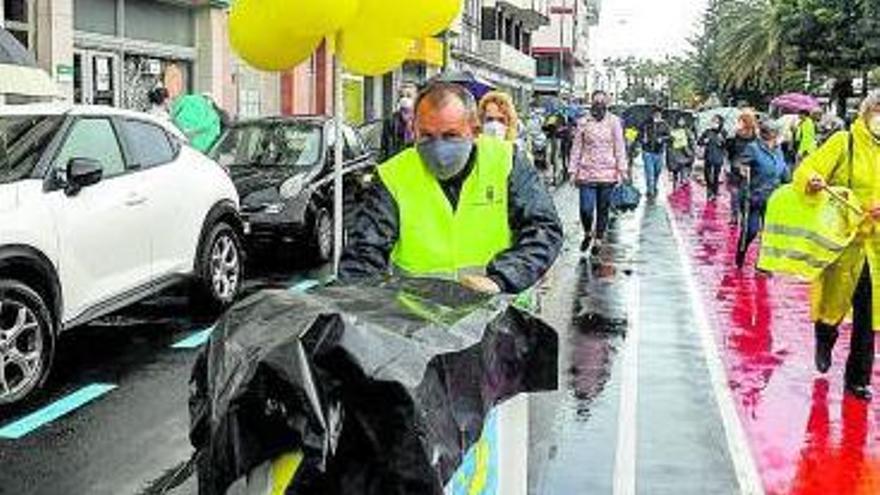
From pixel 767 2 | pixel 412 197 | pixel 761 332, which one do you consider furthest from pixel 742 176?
pixel 767 2

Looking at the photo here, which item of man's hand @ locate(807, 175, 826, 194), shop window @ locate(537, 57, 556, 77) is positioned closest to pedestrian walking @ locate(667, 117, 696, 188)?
man's hand @ locate(807, 175, 826, 194)

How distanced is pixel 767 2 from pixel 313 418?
59318mm

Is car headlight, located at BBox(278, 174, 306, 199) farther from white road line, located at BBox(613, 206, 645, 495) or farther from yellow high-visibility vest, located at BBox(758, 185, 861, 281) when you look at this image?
yellow high-visibility vest, located at BBox(758, 185, 861, 281)

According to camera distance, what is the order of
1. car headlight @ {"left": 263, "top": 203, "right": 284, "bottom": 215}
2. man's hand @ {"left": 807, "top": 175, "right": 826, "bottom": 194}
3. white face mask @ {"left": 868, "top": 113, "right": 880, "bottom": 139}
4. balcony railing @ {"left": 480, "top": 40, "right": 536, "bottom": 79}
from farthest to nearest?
balcony railing @ {"left": 480, "top": 40, "right": 536, "bottom": 79} → car headlight @ {"left": 263, "top": 203, "right": 284, "bottom": 215} → man's hand @ {"left": 807, "top": 175, "right": 826, "bottom": 194} → white face mask @ {"left": 868, "top": 113, "right": 880, "bottom": 139}

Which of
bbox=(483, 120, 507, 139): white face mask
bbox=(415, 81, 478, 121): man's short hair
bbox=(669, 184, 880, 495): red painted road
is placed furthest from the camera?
bbox=(483, 120, 507, 139): white face mask

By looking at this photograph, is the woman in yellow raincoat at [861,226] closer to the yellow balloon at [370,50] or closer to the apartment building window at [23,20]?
the yellow balloon at [370,50]

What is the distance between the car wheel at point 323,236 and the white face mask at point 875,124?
23.3 ft

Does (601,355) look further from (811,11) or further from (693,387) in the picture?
(811,11)

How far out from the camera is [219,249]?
10141 millimetres

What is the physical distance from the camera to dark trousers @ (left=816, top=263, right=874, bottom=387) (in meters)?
7.34

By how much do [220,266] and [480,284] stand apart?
6369mm

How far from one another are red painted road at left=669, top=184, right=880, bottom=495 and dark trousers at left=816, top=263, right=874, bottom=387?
152 millimetres

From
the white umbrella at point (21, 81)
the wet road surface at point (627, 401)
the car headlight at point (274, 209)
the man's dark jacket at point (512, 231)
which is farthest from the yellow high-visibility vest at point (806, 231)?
the white umbrella at point (21, 81)

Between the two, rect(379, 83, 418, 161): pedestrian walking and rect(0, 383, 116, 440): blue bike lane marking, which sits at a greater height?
rect(379, 83, 418, 161): pedestrian walking
